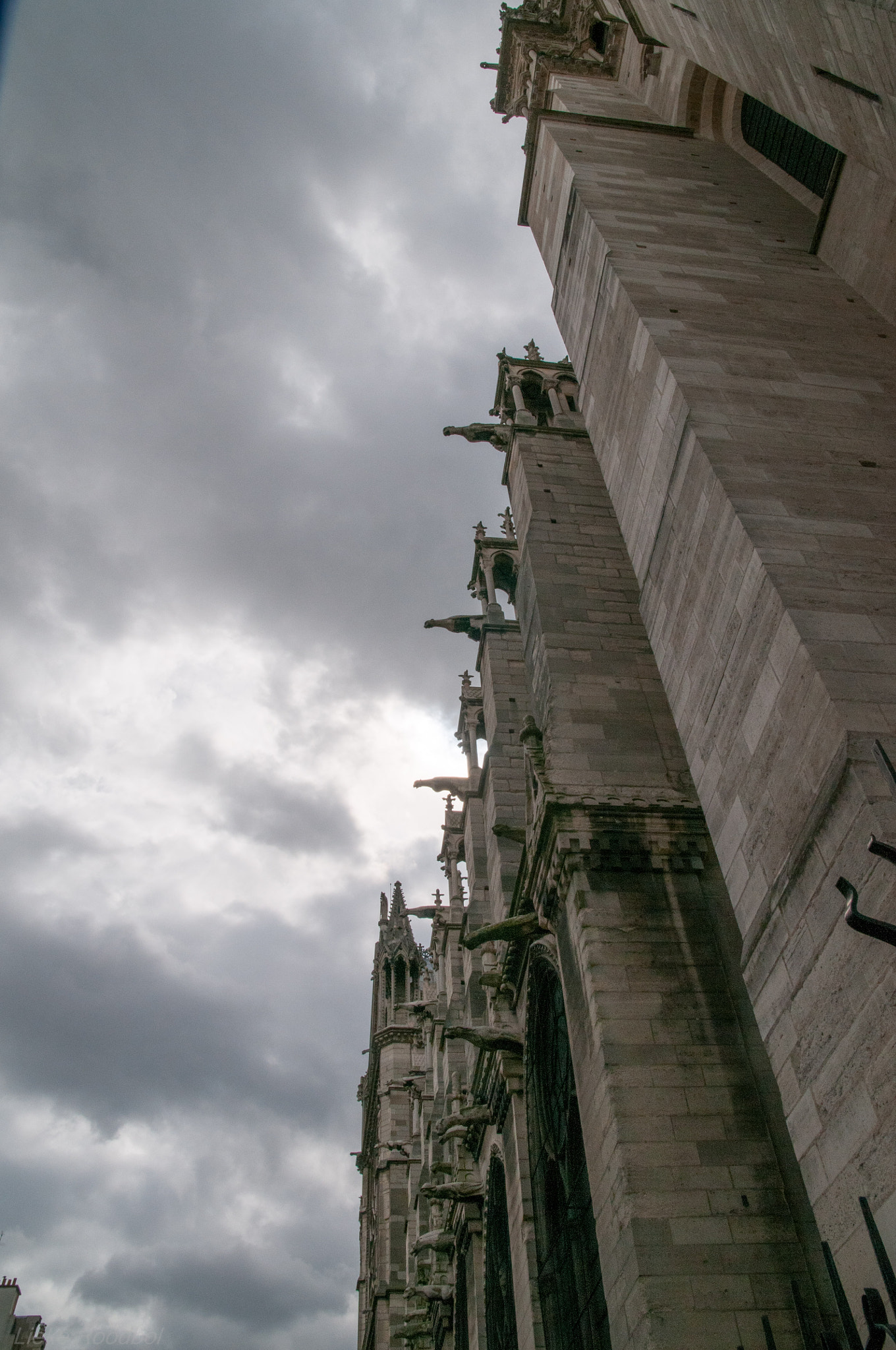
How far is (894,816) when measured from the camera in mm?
5320

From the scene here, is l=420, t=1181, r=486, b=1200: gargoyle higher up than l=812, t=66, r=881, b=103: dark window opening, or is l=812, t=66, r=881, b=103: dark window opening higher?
l=812, t=66, r=881, b=103: dark window opening

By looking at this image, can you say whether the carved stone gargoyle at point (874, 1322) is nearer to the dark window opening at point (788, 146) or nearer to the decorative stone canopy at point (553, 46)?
the dark window opening at point (788, 146)

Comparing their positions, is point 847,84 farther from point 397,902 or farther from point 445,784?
point 397,902

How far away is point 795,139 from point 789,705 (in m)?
12.1

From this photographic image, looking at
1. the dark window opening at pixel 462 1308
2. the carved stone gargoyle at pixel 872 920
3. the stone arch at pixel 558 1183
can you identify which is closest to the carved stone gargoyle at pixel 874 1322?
the carved stone gargoyle at pixel 872 920

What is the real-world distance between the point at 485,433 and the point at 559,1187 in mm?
13420

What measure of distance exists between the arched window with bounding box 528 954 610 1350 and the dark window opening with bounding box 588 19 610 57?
62.2 feet

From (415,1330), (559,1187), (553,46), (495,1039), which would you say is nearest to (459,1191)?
(495,1039)

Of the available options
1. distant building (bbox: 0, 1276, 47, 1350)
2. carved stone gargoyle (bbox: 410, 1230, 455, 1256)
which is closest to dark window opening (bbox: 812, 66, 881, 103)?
carved stone gargoyle (bbox: 410, 1230, 455, 1256)

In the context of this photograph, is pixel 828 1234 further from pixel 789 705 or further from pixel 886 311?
pixel 886 311

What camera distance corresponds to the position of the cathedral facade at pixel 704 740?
5.89 metres

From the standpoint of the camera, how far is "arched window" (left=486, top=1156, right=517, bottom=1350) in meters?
13.2

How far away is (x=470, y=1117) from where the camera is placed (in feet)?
48.3

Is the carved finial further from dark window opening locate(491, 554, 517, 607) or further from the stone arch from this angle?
the stone arch
